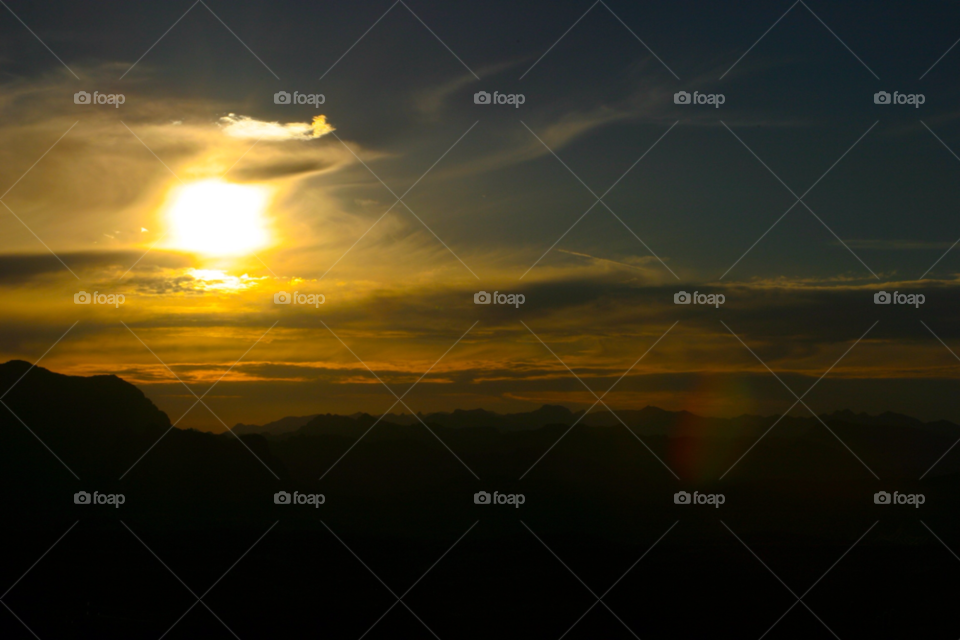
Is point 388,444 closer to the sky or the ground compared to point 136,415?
closer to the ground

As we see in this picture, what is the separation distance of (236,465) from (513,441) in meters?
25.9

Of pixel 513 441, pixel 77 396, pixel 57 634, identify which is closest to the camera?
pixel 57 634

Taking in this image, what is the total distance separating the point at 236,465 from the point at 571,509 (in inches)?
855

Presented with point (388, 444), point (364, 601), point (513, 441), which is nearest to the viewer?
point (513, 441)

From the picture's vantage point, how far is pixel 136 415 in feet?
171

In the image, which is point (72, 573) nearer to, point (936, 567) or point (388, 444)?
point (388, 444)

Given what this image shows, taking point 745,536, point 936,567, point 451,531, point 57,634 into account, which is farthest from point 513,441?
point 936,567

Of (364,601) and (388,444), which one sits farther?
(388,444)

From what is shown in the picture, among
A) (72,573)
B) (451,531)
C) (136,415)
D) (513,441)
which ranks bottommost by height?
(72,573)

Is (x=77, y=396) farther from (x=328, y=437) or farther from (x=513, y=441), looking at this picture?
(x=513, y=441)

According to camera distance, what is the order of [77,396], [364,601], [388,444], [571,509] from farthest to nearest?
[77,396]
[571,509]
[388,444]
[364,601]

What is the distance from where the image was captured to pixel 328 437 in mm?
27656

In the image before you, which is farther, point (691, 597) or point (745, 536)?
point (745, 536)

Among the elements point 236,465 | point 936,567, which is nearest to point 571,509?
point 936,567
